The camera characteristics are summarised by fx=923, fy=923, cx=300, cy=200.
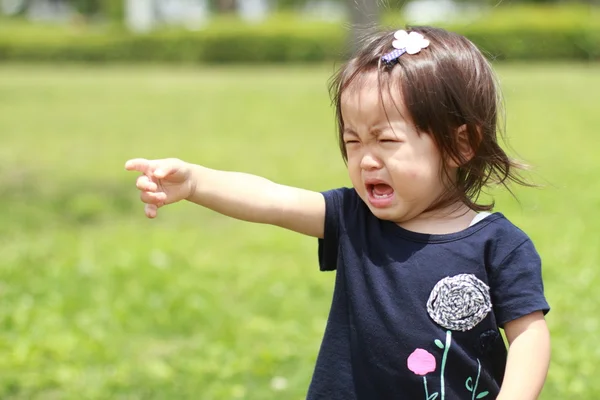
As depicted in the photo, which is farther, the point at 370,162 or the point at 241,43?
the point at 241,43

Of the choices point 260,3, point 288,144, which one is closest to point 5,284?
point 288,144

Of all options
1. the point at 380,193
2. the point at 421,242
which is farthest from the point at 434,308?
the point at 380,193

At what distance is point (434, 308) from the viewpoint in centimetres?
206

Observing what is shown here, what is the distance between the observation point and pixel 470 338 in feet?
6.79

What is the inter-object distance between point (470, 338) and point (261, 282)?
3027mm

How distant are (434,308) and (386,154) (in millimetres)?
360

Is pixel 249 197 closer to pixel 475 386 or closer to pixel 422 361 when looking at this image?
Answer: pixel 422 361

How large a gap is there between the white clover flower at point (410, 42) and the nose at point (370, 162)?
255 millimetres

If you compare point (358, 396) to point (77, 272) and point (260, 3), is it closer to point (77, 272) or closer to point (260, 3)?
point (77, 272)

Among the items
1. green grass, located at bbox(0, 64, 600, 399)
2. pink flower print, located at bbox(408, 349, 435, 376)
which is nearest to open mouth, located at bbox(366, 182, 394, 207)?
pink flower print, located at bbox(408, 349, 435, 376)

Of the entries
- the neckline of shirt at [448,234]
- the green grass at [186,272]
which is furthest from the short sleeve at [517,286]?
the green grass at [186,272]

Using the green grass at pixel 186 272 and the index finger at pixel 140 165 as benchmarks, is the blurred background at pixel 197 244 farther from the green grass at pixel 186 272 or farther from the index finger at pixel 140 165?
the index finger at pixel 140 165

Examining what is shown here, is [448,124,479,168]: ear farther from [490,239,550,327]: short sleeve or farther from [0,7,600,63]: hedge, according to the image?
[0,7,600,63]: hedge

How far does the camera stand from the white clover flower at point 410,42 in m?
2.10
